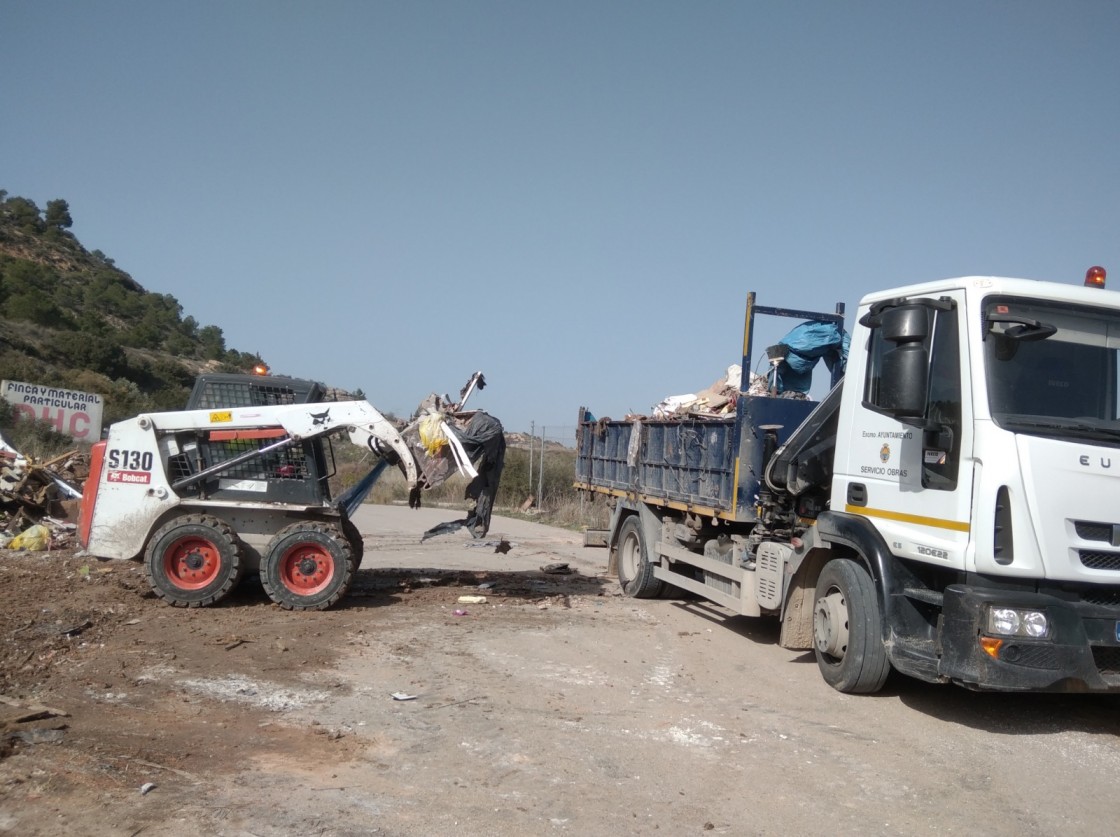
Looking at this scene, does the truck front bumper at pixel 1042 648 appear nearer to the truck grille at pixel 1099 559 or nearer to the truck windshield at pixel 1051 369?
the truck grille at pixel 1099 559

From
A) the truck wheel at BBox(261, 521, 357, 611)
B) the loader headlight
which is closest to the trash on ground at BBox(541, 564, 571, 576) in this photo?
the truck wheel at BBox(261, 521, 357, 611)

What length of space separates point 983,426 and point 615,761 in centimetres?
299

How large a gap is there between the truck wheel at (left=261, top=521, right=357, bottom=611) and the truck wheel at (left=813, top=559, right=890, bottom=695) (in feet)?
15.3

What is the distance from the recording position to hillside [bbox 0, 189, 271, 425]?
1432 inches

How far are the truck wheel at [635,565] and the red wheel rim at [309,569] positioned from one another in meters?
3.65

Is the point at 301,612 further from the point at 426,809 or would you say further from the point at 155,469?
the point at 426,809

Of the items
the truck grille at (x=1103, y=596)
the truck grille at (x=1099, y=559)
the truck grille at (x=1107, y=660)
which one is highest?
the truck grille at (x=1099, y=559)

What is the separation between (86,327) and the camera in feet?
142

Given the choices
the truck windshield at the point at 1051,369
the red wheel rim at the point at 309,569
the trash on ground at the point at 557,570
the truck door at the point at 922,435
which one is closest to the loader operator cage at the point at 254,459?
the red wheel rim at the point at 309,569

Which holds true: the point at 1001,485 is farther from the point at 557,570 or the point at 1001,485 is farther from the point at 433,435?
the point at 557,570

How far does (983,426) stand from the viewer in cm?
550

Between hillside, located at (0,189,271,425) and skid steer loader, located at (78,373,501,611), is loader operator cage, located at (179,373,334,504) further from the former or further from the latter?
hillside, located at (0,189,271,425)

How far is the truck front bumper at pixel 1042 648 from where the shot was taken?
5258 mm

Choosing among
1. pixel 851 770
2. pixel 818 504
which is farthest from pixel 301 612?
pixel 851 770
